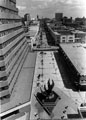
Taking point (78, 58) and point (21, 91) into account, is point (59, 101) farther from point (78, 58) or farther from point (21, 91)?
point (78, 58)

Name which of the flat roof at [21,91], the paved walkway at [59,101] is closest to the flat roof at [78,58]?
the paved walkway at [59,101]

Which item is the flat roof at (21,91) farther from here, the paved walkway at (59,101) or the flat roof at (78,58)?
the flat roof at (78,58)

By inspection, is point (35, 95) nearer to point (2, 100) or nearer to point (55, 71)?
point (2, 100)

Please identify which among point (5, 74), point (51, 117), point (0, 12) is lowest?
point (51, 117)

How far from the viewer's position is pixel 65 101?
35.7 meters

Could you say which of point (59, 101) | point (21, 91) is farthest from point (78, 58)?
point (21, 91)

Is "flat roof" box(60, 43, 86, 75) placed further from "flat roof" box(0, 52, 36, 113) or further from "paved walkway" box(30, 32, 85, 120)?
"flat roof" box(0, 52, 36, 113)

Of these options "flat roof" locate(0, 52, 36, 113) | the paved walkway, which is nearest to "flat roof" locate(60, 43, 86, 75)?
the paved walkway

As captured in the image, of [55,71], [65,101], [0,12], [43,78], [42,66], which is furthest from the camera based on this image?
[42,66]

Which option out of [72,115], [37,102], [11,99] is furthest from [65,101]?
[11,99]

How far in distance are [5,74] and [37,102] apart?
44.8ft

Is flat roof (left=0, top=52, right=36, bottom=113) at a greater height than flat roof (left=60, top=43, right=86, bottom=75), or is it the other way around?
flat roof (left=60, top=43, right=86, bottom=75)

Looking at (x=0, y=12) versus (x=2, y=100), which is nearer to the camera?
(x=0, y=12)

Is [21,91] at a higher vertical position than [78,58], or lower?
lower
